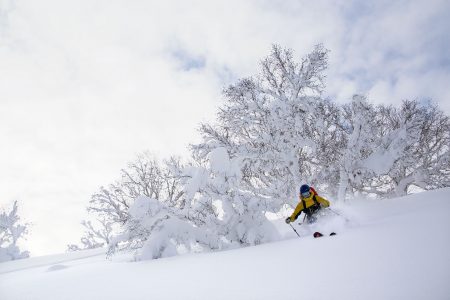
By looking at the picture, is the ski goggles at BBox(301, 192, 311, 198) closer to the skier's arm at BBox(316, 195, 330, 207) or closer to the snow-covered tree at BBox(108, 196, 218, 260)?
the skier's arm at BBox(316, 195, 330, 207)

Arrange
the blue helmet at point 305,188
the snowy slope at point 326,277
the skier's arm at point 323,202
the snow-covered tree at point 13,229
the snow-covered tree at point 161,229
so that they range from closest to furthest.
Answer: the snowy slope at point 326,277 → the snow-covered tree at point 161,229 → the skier's arm at point 323,202 → the blue helmet at point 305,188 → the snow-covered tree at point 13,229

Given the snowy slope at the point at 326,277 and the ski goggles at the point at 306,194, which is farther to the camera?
the ski goggles at the point at 306,194

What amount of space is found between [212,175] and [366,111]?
7.80 metres

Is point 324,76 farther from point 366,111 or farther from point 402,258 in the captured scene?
point 402,258

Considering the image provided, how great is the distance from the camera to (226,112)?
1444 centimetres

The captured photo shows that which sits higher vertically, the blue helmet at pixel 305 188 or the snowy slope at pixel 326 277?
the blue helmet at pixel 305 188

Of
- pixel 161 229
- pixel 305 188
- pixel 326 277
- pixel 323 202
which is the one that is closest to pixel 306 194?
pixel 305 188

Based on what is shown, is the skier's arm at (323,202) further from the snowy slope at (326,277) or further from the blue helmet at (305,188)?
the snowy slope at (326,277)

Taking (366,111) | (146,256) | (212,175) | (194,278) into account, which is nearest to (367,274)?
(194,278)

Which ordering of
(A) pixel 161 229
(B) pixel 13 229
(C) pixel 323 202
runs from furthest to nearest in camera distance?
(B) pixel 13 229 < (C) pixel 323 202 < (A) pixel 161 229

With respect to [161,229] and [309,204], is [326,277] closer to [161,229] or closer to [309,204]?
[309,204]

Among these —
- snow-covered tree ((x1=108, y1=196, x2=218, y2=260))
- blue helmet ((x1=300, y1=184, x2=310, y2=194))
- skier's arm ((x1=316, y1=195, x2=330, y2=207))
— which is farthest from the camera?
blue helmet ((x1=300, y1=184, x2=310, y2=194))

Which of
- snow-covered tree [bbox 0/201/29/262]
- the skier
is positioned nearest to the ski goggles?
the skier

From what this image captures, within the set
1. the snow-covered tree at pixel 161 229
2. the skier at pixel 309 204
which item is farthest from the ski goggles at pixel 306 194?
the snow-covered tree at pixel 161 229
